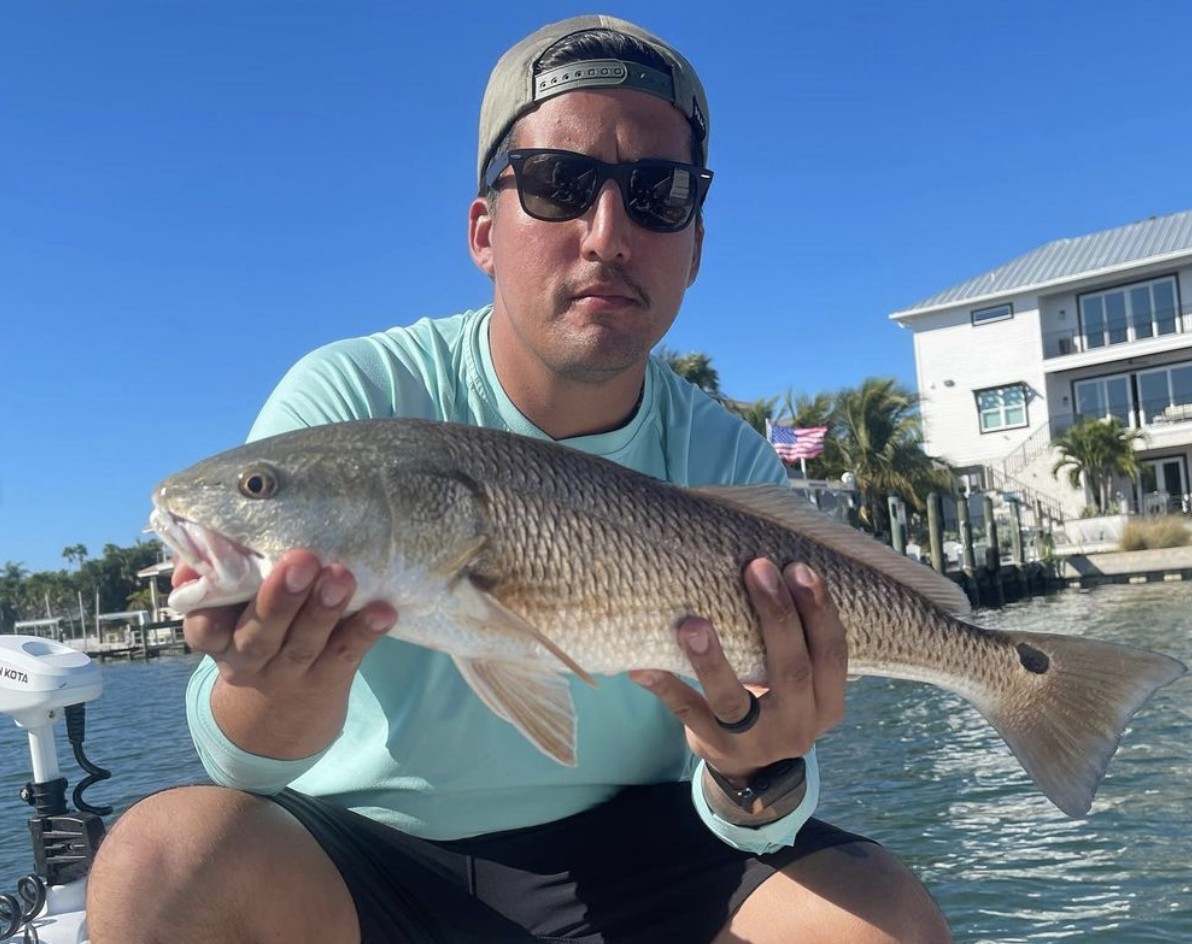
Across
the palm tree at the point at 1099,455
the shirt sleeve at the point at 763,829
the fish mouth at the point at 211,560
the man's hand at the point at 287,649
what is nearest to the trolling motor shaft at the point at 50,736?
the man's hand at the point at 287,649

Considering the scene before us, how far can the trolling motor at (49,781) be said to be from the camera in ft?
12.5

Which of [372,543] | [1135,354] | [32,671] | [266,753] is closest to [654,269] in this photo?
[372,543]

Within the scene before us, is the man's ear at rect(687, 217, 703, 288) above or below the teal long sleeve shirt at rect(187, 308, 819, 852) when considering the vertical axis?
above

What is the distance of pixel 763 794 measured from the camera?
2.70 m

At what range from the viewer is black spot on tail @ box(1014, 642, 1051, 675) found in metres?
2.71

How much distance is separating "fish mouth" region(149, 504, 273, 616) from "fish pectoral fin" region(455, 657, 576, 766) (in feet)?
1.69

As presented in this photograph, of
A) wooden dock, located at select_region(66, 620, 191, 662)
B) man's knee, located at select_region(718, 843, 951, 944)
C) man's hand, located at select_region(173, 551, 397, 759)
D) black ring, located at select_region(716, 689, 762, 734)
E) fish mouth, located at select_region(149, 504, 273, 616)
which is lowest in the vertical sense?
wooden dock, located at select_region(66, 620, 191, 662)

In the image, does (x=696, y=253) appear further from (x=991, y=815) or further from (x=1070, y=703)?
(x=991, y=815)

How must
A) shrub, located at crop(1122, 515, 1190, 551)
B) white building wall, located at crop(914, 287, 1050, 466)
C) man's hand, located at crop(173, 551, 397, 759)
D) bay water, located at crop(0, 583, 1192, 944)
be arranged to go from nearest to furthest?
1. man's hand, located at crop(173, 551, 397, 759)
2. bay water, located at crop(0, 583, 1192, 944)
3. shrub, located at crop(1122, 515, 1190, 551)
4. white building wall, located at crop(914, 287, 1050, 466)

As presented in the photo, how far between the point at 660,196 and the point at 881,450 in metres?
39.1

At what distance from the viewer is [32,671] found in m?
4.01

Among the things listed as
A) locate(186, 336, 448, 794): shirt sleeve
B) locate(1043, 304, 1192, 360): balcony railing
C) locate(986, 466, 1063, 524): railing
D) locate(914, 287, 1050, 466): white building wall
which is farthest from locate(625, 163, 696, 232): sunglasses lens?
locate(914, 287, 1050, 466): white building wall

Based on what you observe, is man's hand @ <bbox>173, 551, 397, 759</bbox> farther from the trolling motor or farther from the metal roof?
the metal roof

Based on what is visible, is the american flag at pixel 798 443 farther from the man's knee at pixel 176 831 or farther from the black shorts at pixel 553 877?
the man's knee at pixel 176 831
